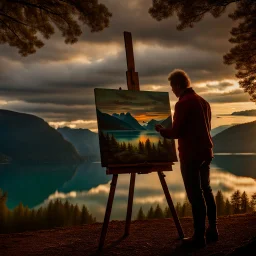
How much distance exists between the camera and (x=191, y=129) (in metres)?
3.76

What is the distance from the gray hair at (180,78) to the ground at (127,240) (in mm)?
1763

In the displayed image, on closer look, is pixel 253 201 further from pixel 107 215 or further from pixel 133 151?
pixel 107 215

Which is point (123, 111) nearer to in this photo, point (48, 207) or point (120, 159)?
point (120, 159)

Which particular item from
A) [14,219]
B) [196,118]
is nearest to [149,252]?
[196,118]

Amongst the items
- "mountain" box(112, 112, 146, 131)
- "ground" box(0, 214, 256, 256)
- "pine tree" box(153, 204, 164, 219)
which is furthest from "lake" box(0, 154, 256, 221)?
"mountain" box(112, 112, 146, 131)

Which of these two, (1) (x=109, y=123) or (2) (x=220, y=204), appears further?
(2) (x=220, y=204)

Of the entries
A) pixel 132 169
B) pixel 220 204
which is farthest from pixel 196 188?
pixel 220 204

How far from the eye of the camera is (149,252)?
13.7ft

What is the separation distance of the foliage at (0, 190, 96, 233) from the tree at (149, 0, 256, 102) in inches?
178

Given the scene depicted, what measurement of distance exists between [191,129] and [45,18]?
14.7 ft

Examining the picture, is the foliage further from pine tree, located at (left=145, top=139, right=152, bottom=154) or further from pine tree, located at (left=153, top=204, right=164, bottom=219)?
pine tree, located at (left=145, top=139, right=152, bottom=154)

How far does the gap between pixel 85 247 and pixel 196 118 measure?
7.23ft

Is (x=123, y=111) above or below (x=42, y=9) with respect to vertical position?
below

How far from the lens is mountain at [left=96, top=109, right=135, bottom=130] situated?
4.56 metres
